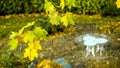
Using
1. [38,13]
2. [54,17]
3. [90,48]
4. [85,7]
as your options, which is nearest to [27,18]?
[38,13]

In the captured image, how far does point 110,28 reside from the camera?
33.4 feet

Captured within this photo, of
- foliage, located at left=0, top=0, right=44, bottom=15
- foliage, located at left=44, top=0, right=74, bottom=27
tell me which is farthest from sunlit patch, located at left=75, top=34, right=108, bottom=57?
foliage, located at left=44, top=0, right=74, bottom=27

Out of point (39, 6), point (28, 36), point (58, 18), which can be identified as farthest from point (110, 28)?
point (28, 36)

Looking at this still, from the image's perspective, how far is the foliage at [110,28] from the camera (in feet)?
32.8

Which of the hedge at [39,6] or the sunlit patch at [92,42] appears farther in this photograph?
the hedge at [39,6]

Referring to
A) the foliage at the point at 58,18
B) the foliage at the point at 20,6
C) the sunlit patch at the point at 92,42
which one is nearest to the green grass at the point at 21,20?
the foliage at the point at 20,6

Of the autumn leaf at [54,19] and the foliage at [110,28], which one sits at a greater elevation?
the autumn leaf at [54,19]

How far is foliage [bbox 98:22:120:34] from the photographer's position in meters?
9.98

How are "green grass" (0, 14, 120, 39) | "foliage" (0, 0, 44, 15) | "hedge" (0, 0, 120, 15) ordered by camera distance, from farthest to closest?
"foliage" (0, 0, 44, 15), "hedge" (0, 0, 120, 15), "green grass" (0, 14, 120, 39)

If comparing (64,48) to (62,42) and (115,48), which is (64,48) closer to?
(62,42)

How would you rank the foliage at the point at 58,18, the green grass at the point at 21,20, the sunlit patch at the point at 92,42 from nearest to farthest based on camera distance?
1. the foliage at the point at 58,18
2. the sunlit patch at the point at 92,42
3. the green grass at the point at 21,20

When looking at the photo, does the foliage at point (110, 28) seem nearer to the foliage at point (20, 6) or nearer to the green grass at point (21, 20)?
the green grass at point (21, 20)

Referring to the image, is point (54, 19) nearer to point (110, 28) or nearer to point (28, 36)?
point (28, 36)

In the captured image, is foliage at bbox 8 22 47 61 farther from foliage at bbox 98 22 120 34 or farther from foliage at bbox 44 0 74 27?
foliage at bbox 98 22 120 34
